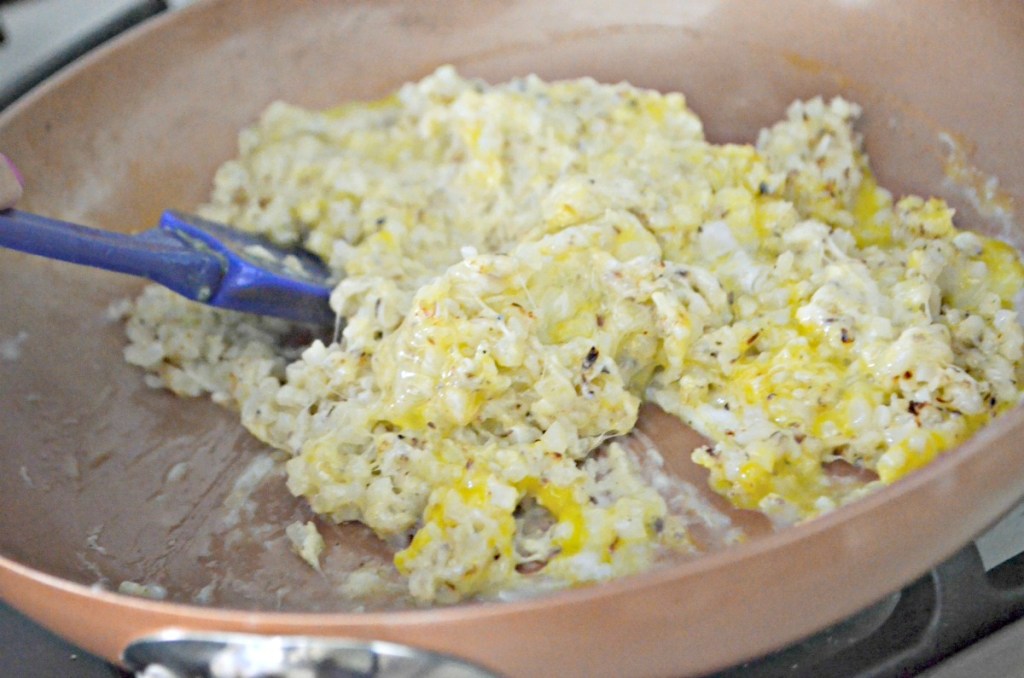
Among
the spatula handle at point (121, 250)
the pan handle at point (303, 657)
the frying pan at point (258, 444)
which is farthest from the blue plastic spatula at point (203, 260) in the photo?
the pan handle at point (303, 657)

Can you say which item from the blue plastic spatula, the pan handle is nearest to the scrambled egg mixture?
the blue plastic spatula

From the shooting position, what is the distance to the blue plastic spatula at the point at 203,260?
A: 43.7 inches

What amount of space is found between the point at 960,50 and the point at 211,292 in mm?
1086

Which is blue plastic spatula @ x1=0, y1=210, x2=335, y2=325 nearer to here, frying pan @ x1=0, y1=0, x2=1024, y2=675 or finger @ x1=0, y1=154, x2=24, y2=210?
finger @ x1=0, y1=154, x2=24, y2=210

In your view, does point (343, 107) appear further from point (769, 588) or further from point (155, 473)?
point (769, 588)

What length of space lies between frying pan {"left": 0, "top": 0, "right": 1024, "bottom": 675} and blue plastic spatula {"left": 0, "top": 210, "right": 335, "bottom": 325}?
176 mm

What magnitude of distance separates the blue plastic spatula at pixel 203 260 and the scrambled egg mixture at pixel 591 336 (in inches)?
2.6

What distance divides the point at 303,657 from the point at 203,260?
0.68 meters

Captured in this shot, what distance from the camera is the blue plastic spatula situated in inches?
43.7

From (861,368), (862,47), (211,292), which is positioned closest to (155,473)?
(211,292)

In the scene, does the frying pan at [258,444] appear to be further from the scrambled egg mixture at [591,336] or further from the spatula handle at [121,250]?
the spatula handle at [121,250]

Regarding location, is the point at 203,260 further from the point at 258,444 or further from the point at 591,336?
the point at 591,336

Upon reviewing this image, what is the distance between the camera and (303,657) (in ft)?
2.34

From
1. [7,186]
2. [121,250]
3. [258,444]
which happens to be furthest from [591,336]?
[7,186]
